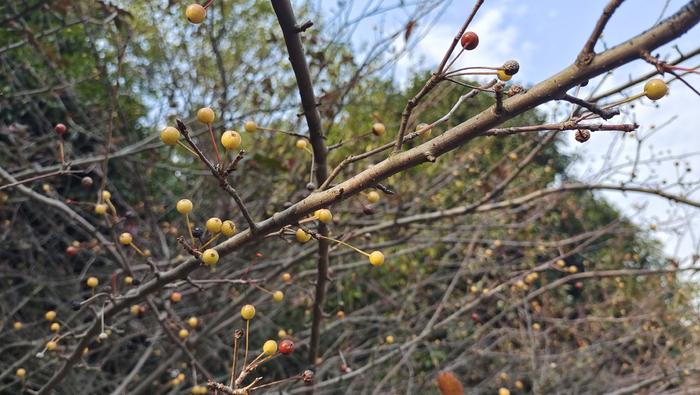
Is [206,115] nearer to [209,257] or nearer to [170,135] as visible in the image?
[170,135]

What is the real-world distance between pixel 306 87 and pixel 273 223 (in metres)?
0.37

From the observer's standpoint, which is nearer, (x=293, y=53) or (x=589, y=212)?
(x=293, y=53)

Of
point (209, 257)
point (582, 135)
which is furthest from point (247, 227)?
point (582, 135)

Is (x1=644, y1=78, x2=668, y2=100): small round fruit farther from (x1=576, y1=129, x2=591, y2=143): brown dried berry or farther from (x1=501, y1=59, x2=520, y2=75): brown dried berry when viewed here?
(x1=501, y1=59, x2=520, y2=75): brown dried berry

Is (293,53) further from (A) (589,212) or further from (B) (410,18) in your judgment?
(A) (589,212)

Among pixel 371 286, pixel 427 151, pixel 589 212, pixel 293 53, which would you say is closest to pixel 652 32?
pixel 427 151

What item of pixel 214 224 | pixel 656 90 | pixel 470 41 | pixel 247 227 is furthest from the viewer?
pixel 247 227

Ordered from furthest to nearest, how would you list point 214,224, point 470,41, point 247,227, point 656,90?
point 247,227 < point 214,224 < point 470,41 < point 656,90

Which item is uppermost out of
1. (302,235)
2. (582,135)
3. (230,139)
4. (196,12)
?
(196,12)

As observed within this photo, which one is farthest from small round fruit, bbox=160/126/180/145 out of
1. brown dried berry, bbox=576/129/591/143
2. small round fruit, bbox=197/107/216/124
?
brown dried berry, bbox=576/129/591/143

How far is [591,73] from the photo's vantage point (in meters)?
0.79

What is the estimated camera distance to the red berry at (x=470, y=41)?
991 mm

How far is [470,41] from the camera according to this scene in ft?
3.25

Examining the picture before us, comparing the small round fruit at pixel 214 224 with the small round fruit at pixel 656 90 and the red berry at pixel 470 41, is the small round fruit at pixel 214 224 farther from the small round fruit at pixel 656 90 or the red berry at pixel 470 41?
the small round fruit at pixel 656 90
